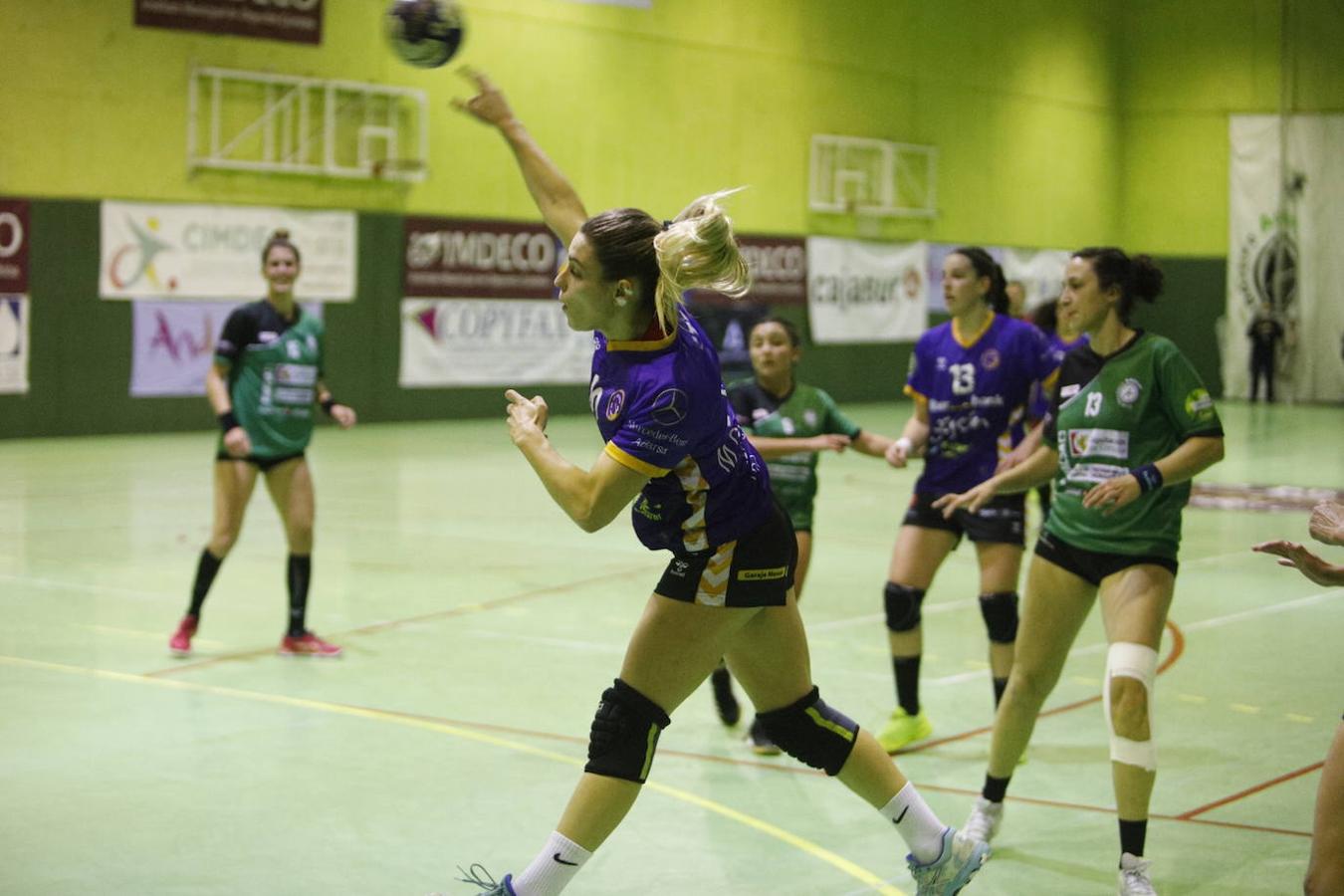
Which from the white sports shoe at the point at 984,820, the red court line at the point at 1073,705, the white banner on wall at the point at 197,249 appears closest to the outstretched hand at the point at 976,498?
the red court line at the point at 1073,705

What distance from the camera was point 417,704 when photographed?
7.47 metres

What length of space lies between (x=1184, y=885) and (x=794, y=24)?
78.2ft

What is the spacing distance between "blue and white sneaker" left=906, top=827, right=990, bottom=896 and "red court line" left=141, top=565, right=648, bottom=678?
433cm

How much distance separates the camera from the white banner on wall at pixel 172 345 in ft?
66.4

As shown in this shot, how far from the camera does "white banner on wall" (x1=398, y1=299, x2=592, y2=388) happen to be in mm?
23078

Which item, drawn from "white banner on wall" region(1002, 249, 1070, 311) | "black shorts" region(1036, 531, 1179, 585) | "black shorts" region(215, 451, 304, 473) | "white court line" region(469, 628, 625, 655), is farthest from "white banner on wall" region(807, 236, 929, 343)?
"black shorts" region(1036, 531, 1179, 585)

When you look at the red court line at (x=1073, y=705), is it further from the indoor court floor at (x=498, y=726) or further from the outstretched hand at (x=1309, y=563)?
the outstretched hand at (x=1309, y=563)

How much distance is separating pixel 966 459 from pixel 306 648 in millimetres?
3505

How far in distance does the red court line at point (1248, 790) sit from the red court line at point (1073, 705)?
0.73 m

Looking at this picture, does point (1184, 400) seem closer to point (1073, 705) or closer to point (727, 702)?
point (727, 702)

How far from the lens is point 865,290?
28953 mm

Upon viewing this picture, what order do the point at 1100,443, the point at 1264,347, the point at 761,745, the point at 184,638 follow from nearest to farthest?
1. the point at 1100,443
2. the point at 761,745
3. the point at 184,638
4. the point at 1264,347

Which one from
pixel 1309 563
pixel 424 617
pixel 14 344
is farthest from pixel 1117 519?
pixel 14 344

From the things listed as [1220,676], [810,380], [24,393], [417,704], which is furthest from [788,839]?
[810,380]
